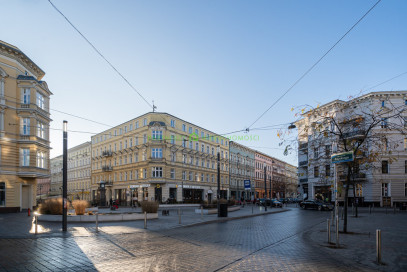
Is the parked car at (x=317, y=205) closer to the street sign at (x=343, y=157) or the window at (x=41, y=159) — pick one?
the street sign at (x=343, y=157)

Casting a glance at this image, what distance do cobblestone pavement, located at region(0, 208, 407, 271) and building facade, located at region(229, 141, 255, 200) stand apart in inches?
2271

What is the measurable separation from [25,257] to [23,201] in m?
28.7

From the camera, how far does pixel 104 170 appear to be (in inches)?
2432

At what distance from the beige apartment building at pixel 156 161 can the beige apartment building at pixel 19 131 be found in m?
14.8

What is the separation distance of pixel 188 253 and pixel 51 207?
526 inches

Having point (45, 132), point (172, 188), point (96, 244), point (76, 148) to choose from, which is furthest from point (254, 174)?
point (96, 244)

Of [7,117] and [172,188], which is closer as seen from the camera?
[7,117]

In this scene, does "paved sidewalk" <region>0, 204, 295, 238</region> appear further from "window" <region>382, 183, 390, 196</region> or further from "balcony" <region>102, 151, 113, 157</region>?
"balcony" <region>102, 151, 113, 157</region>

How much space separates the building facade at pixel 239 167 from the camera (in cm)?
7356

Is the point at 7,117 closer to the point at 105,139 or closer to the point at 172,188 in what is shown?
the point at 172,188

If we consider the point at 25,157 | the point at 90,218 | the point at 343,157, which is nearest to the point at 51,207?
the point at 90,218

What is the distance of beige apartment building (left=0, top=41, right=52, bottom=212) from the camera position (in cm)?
2977

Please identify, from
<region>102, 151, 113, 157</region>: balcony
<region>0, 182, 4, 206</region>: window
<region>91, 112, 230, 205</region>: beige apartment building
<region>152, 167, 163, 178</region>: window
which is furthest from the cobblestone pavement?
<region>102, 151, 113, 157</region>: balcony

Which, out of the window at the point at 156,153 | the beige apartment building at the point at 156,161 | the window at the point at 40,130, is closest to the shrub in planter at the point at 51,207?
the window at the point at 40,130
